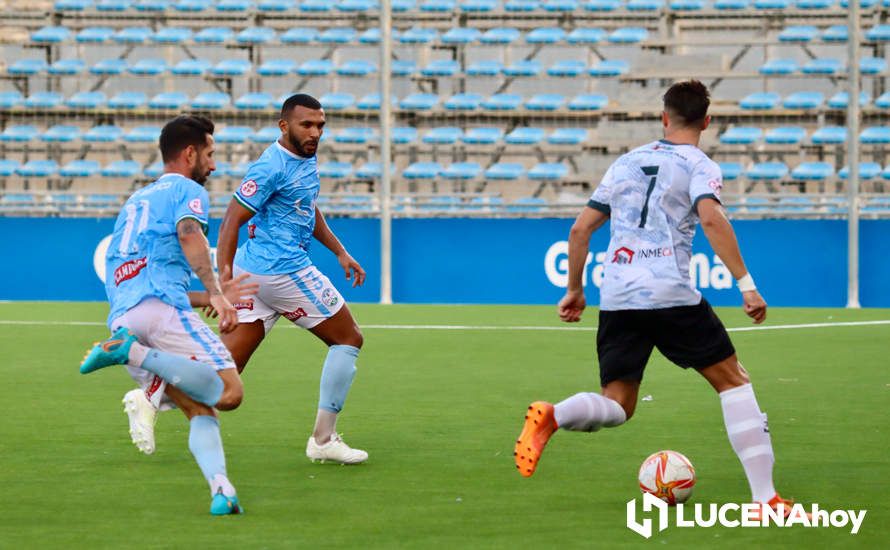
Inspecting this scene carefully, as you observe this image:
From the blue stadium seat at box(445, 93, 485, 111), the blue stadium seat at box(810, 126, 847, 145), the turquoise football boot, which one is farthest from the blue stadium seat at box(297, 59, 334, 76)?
the turquoise football boot

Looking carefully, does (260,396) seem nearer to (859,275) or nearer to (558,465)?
(558,465)

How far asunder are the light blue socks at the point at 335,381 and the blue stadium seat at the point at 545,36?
17.6 meters

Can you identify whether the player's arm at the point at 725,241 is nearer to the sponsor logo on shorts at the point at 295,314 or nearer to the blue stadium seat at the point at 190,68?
the sponsor logo on shorts at the point at 295,314

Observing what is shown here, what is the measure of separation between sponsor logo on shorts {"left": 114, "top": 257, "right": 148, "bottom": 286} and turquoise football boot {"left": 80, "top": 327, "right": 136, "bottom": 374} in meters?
0.32

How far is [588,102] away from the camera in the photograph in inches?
928

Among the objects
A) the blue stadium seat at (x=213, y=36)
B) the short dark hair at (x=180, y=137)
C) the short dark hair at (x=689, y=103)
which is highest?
the blue stadium seat at (x=213, y=36)

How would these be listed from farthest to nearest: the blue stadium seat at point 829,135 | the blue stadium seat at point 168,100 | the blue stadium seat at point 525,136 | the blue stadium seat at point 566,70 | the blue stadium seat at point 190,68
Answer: the blue stadium seat at point 190,68, the blue stadium seat at point 168,100, the blue stadium seat at point 566,70, the blue stadium seat at point 525,136, the blue stadium seat at point 829,135

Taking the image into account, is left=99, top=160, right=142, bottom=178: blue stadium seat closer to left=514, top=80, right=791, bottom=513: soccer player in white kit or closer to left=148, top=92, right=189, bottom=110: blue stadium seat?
left=148, top=92, right=189, bottom=110: blue stadium seat

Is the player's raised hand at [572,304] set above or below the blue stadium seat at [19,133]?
below

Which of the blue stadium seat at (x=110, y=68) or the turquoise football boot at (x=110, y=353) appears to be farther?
the blue stadium seat at (x=110, y=68)

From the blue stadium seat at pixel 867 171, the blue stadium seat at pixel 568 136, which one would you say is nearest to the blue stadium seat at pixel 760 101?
the blue stadium seat at pixel 867 171

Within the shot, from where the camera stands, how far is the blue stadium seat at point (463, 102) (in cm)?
2389

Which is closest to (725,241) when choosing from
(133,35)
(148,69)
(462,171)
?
(462,171)

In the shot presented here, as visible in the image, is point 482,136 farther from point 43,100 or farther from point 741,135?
point 43,100
